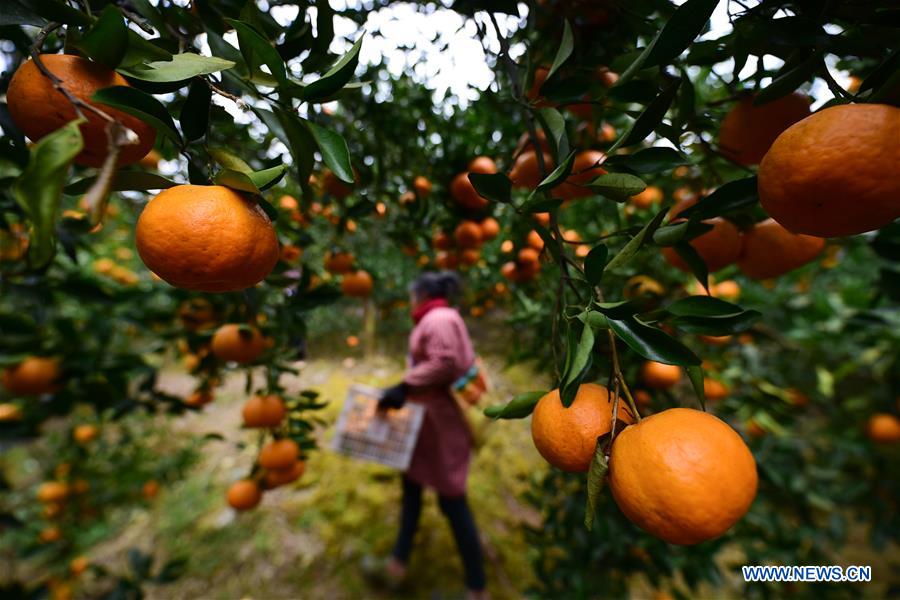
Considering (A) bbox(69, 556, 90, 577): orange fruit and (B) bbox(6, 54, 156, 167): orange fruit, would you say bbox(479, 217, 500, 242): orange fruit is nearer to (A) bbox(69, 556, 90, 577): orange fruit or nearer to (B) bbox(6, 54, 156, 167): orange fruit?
(B) bbox(6, 54, 156, 167): orange fruit

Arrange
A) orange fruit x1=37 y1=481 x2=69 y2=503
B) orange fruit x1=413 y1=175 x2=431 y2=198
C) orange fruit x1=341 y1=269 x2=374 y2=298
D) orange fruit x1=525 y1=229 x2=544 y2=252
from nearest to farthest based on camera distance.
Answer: orange fruit x1=413 y1=175 x2=431 y2=198
orange fruit x1=525 y1=229 x2=544 y2=252
orange fruit x1=341 y1=269 x2=374 y2=298
orange fruit x1=37 y1=481 x2=69 y2=503

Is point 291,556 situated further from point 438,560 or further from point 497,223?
point 497,223

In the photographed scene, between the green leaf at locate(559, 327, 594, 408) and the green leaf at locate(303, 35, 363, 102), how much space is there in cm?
44

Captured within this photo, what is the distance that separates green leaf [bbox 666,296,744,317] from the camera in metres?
0.49

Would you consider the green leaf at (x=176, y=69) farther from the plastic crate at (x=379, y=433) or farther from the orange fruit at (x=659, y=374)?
the plastic crate at (x=379, y=433)

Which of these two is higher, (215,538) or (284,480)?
(284,480)

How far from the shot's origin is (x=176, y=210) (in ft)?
1.42

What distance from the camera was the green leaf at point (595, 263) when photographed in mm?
522

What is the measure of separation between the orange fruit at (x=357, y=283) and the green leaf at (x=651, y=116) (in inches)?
61.6

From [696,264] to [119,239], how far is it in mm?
4865

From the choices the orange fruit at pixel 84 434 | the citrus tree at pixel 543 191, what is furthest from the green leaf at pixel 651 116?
the orange fruit at pixel 84 434

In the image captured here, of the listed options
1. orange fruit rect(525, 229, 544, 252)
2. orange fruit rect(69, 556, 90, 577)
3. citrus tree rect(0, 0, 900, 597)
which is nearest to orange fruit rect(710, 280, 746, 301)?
citrus tree rect(0, 0, 900, 597)

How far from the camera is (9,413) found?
1.50 metres

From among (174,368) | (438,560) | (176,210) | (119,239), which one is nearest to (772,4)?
(176,210)
